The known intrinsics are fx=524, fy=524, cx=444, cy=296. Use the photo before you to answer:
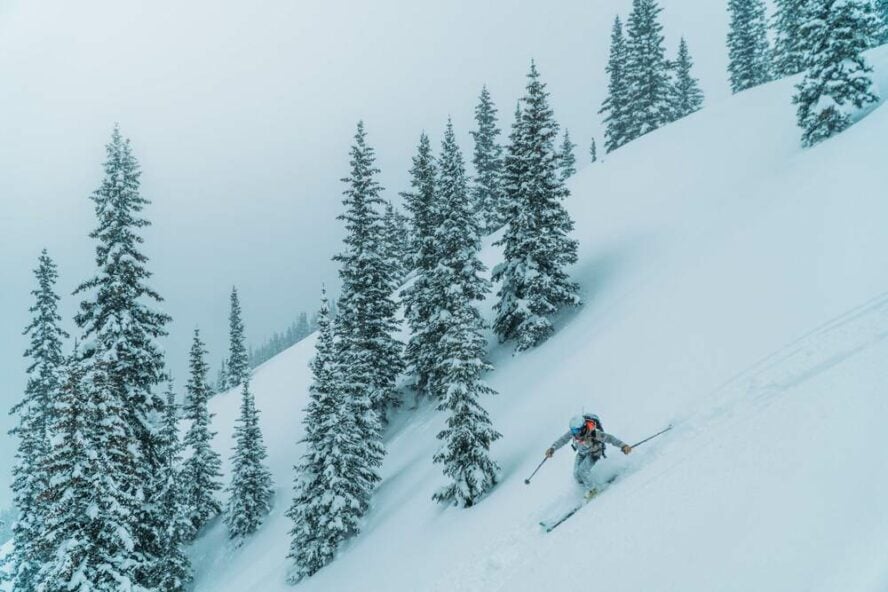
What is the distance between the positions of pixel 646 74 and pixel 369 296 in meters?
41.7

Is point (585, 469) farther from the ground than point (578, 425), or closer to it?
closer to it

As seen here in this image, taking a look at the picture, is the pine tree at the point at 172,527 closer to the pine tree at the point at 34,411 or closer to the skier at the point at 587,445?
the pine tree at the point at 34,411

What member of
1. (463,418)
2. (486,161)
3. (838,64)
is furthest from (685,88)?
(463,418)

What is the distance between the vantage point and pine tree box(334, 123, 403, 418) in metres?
29.4

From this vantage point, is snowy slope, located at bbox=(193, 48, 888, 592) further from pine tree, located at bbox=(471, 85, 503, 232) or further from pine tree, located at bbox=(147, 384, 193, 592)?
pine tree, located at bbox=(471, 85, 503, 232)

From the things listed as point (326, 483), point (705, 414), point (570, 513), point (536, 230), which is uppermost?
point (536, 230)

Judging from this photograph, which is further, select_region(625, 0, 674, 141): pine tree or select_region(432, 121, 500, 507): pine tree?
select_region(625, 0, 674, 141): pine tree

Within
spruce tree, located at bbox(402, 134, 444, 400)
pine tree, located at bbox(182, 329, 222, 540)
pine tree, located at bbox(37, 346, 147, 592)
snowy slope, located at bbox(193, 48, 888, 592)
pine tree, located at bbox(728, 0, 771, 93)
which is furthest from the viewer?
pine tree, located at bbox(728, 0, 771, 93)

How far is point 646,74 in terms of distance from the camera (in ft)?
177

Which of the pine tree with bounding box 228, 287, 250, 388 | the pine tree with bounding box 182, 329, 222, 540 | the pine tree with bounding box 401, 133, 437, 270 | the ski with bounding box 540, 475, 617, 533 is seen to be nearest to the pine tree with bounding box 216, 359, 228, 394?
the pine tree with bounding box 228, 287, 250, 388

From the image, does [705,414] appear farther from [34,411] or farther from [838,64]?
[34,411]

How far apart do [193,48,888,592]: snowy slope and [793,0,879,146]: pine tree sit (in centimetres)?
186

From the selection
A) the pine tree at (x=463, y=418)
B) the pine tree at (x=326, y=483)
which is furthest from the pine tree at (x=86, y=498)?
the pine tree at (x=463, y=418)

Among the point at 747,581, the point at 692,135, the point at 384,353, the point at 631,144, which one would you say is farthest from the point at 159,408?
the point at 631,144
